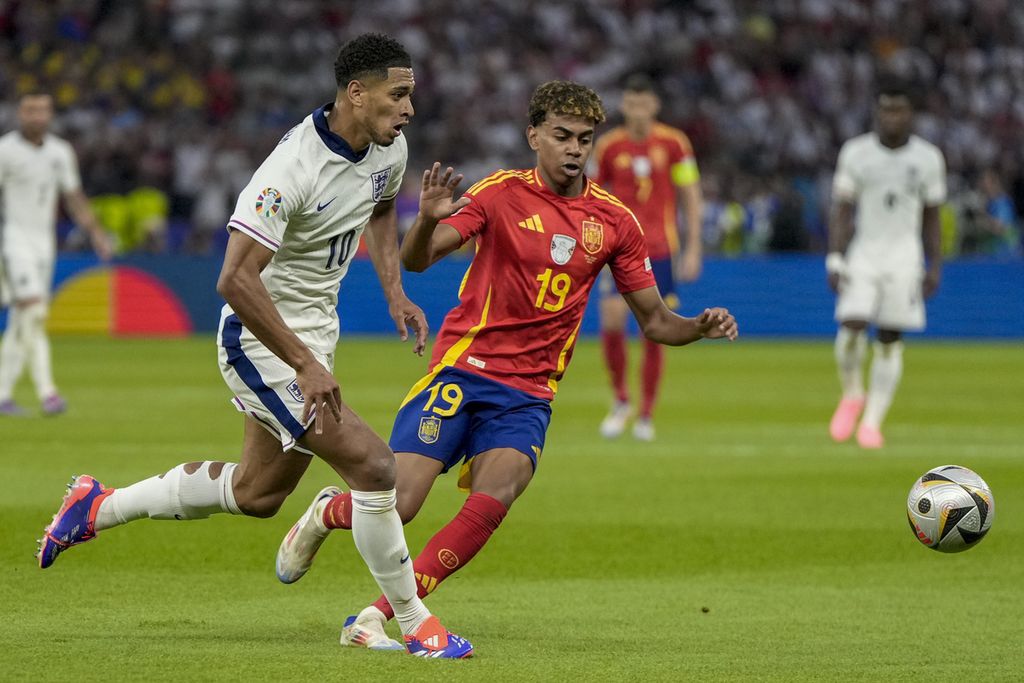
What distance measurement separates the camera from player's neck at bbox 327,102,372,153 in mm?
6148

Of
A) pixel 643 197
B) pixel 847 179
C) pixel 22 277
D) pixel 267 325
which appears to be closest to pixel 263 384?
pixel 267 325

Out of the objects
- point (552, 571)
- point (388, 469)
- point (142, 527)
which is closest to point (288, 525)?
point (142, 527)

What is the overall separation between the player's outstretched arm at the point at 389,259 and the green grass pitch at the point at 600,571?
4.23 feet

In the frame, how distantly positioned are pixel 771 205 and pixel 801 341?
112 inches

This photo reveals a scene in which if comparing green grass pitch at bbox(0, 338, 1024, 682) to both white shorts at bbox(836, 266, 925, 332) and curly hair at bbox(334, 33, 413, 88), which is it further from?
curly hair at bbox(334, 33, 413, 88)

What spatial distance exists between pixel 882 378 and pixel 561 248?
7.16 metres

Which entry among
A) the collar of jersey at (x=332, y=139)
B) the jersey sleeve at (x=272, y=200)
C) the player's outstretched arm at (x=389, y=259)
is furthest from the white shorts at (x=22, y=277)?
the jersey sleeve at (x=272, y=200)

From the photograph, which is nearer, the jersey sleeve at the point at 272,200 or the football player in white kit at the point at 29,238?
the jersey sleeve at the point at 272,200

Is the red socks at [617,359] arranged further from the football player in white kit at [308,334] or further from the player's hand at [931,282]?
the football player in white kit at [308,334]

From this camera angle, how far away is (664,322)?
6.89 m

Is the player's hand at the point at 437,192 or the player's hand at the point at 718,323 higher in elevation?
the player's hand at the point at 437,192

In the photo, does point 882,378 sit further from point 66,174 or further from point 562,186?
point 66,174

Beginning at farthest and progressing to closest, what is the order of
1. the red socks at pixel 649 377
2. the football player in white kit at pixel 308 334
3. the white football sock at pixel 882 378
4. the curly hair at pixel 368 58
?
the red socks at pixel 649 377 < the white football sock at pixel 882 378 < the curly hair at pixel 368 58 < the football player in white kit at pixel 308 334

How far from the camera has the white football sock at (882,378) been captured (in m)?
13.3
